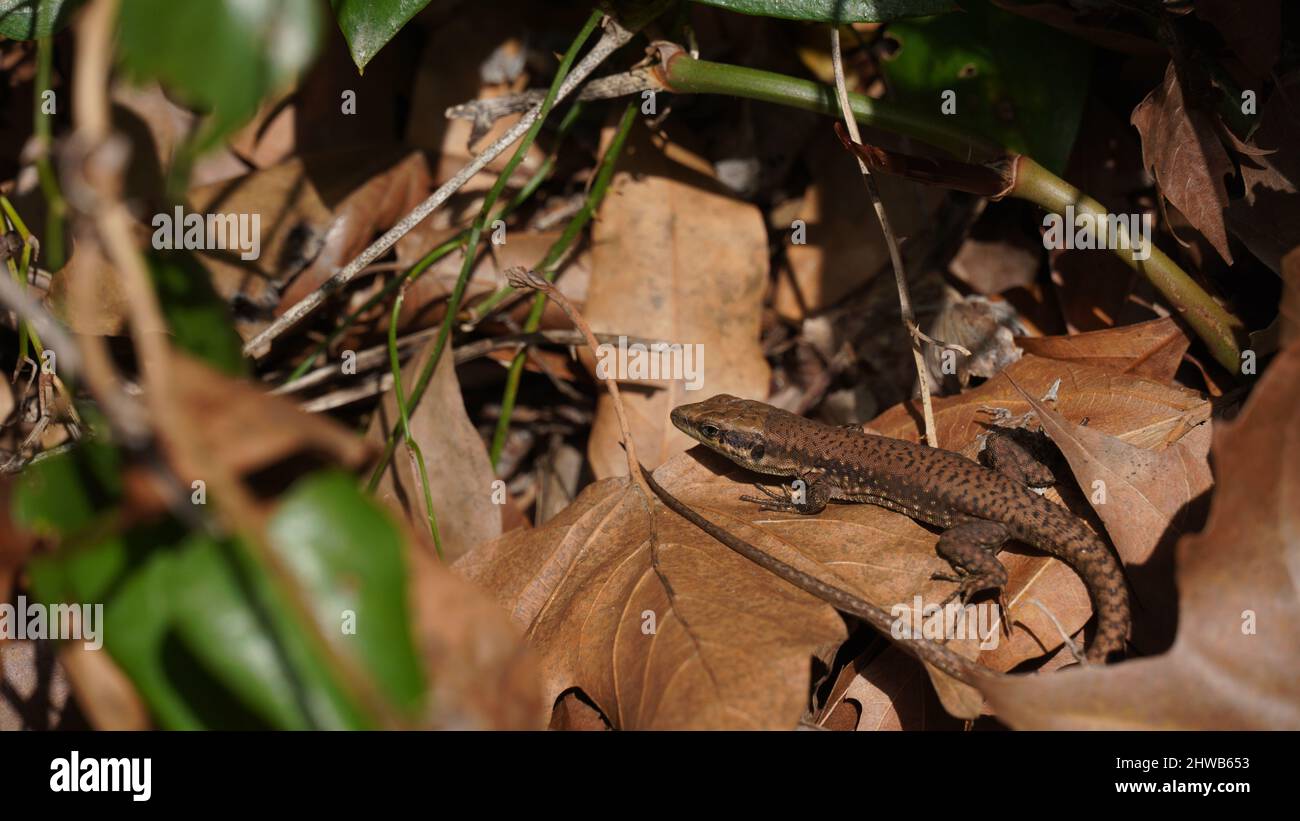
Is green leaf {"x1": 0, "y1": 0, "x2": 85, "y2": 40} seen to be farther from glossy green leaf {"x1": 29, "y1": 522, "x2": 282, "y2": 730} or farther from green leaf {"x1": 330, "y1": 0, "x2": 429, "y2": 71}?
glossy green leaf {"x1": 29, "y1": 522, "x2": 282, "y2": 730}

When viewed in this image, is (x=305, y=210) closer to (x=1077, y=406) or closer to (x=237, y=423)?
(x=237, y=423)

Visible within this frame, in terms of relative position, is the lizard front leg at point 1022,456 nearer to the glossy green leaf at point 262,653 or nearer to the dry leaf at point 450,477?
the dry leaf at point 450,477

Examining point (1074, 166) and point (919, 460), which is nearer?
point (919, 460)

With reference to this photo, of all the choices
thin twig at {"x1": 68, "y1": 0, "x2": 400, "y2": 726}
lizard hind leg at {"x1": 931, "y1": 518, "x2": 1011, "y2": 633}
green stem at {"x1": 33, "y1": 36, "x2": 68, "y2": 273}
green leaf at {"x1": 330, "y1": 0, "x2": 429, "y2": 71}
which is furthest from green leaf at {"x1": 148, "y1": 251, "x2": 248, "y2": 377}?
lizard hind leg at {"x1": 931, "y1": 518, "x2": 1011, "y2": 633}

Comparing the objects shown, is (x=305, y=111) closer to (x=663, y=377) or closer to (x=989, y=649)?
(x=663, y=377)
